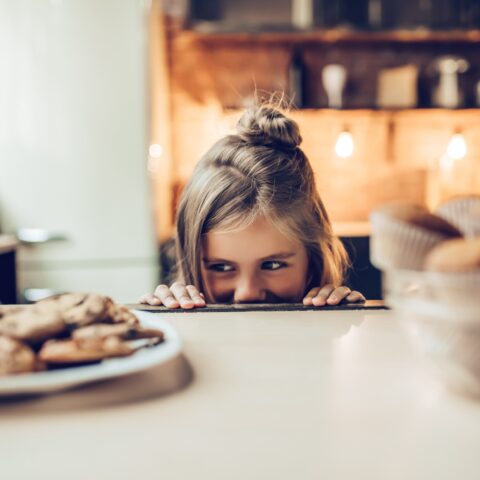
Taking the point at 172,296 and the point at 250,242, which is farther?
the point at 250,242

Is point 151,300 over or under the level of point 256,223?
under

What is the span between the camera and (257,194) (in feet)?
4.20

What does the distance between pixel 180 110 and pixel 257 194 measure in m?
1.95

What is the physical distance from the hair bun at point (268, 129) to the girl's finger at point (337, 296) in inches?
16.3

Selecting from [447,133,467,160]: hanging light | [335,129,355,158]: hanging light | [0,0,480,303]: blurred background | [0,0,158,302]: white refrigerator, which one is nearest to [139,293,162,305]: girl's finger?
[0,0,480,303]: blurred background

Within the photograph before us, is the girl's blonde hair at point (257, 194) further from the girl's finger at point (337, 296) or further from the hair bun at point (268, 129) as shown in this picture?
the girl's finger at point (337, 296)

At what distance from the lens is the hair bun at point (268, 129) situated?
4.39 ft

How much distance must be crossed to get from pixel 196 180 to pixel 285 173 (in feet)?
0.73

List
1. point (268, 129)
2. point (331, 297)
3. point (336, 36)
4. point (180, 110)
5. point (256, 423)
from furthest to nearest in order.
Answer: point (180, 110), point (336, 36), point (268, 129), point (331, 297), point (256, 423)

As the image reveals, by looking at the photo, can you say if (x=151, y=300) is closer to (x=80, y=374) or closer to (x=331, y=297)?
(x=331, y=297)

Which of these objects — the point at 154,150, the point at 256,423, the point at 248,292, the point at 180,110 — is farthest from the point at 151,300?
the point at 180,110

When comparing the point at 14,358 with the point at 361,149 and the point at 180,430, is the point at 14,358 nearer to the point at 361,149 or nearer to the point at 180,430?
the point at 180,430

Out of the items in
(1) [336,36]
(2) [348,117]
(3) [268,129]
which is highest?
(1) [336,36]

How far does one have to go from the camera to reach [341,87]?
3057 millimetres
